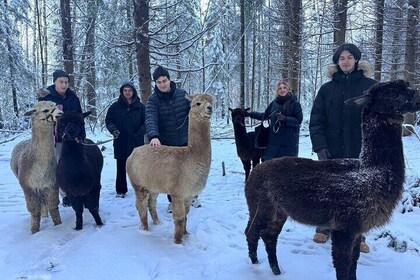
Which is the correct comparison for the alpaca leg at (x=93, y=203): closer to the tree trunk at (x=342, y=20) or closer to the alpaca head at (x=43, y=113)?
the alpaca head at (x=43, y=113)

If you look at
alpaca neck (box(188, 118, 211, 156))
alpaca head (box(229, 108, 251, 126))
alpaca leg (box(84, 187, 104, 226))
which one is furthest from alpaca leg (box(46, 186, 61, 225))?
alpaca head (box(229, 108, 251, 126))

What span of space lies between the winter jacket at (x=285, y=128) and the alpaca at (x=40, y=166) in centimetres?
332

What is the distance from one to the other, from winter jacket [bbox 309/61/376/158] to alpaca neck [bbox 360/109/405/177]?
979 millimetres

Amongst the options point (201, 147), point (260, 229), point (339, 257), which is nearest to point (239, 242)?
point (260, 229)

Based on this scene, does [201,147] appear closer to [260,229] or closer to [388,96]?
[260,229]

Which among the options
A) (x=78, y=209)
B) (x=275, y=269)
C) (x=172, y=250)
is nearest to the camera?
(x=275, y=269)

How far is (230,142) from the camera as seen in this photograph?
1664 centimetres

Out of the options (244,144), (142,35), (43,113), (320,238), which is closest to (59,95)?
(43,113)

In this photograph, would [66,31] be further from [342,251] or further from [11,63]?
[342,251]

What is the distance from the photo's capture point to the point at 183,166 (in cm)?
415

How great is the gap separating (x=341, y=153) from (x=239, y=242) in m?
1.66

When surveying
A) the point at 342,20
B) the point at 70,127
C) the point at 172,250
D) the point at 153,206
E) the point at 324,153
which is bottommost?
the point at 172,250

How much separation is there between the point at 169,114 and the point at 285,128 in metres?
1.93

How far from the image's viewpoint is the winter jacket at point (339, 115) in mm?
3775
